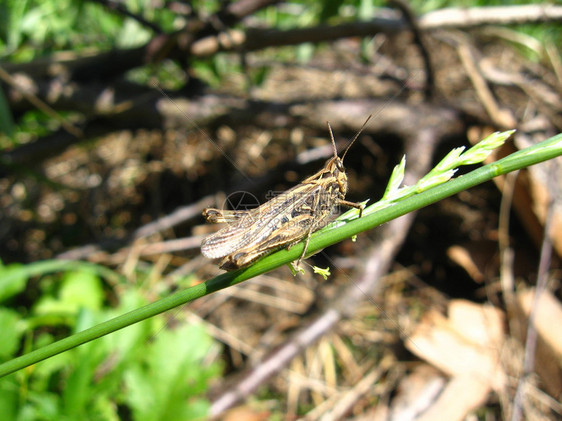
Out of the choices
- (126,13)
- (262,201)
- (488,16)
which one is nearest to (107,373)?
(262,201)

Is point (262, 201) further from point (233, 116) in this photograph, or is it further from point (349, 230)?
point (349, 230)

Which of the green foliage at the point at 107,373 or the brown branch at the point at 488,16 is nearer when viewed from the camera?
the green foliage at the point at 107,373

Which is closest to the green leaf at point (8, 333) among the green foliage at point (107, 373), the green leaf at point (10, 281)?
the green foliage at point (107, 373)

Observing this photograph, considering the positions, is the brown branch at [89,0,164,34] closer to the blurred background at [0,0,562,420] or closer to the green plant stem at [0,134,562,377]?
the blurred background at [0,0,562,420]

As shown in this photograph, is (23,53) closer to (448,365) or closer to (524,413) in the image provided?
(448,365)

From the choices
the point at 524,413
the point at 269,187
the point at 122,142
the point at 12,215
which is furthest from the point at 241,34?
the point at 524,413

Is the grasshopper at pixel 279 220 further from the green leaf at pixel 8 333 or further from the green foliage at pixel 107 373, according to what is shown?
the green leaf at pixel 8 333
